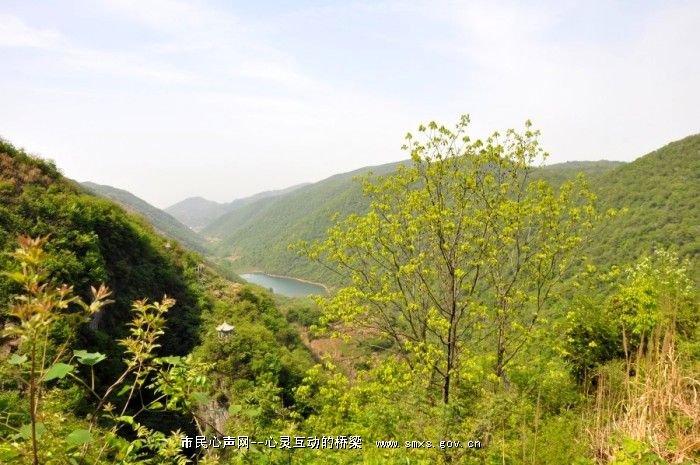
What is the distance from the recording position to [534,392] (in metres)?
11.3

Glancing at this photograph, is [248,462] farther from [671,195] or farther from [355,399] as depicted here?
[671,195]

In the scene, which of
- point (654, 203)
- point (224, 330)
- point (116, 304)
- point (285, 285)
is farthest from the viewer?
point (285, 285)

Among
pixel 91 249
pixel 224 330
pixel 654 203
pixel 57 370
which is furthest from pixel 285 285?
pixel 57 370

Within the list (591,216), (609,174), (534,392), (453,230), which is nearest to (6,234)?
(453,230)

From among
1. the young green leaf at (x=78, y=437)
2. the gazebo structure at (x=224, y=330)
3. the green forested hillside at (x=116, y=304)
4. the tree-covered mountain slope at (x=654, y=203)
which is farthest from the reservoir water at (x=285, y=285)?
the young green leaf at (x=78, y=437)

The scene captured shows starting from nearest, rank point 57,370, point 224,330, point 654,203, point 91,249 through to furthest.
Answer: point 57,370
point 91,249
point 224,330
point 654,203

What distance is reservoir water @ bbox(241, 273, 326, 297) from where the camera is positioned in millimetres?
142688

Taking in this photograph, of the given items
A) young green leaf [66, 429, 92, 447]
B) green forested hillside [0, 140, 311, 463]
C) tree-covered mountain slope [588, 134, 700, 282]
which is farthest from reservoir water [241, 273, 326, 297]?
young green leaf [66, 429, 92, 447]

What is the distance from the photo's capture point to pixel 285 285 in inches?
6201

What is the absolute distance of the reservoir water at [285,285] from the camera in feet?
468

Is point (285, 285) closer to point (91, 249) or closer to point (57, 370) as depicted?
point (91, 249)

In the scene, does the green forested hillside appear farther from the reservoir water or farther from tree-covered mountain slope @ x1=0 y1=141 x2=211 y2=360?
the reservoir water

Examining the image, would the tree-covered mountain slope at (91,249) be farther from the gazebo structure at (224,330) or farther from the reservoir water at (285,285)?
the reservoir water at (285,285)

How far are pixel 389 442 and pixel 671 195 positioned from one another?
93.5 meters
